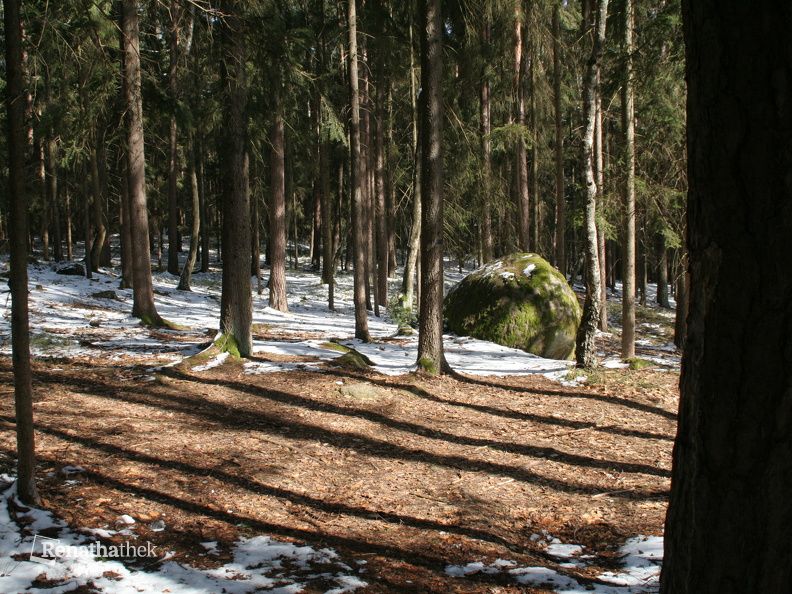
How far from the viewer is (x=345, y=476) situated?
5.43 m

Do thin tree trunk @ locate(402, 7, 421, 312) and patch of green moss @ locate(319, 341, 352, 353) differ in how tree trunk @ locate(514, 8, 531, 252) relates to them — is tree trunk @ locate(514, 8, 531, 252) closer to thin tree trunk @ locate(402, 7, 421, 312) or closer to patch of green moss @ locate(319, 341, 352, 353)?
thin tree trunk @ locate(402, 7, 421, 312)

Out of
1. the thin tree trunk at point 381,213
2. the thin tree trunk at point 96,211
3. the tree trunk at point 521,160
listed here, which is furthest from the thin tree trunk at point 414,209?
the thin tree trunk at point 96,211

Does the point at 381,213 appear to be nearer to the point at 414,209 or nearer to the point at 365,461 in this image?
the point at 414,209

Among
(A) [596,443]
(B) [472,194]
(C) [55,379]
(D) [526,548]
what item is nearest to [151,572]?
(D) [526,548]

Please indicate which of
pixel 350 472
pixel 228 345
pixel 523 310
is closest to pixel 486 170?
pixel 523 310

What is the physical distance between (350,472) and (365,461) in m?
0.34

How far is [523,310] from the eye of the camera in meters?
12.5

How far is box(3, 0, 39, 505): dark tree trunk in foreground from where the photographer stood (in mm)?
3889

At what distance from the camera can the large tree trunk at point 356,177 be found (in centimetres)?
1167

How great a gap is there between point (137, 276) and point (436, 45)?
8441 millimetres

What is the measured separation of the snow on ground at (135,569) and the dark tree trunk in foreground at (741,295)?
2.27 metres

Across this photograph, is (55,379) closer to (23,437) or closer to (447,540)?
(23,437)

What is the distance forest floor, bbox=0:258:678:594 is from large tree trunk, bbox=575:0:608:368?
499mm

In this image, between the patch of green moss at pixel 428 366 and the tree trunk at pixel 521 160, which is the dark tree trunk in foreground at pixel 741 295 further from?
the tree trunk at pixel 521 160
